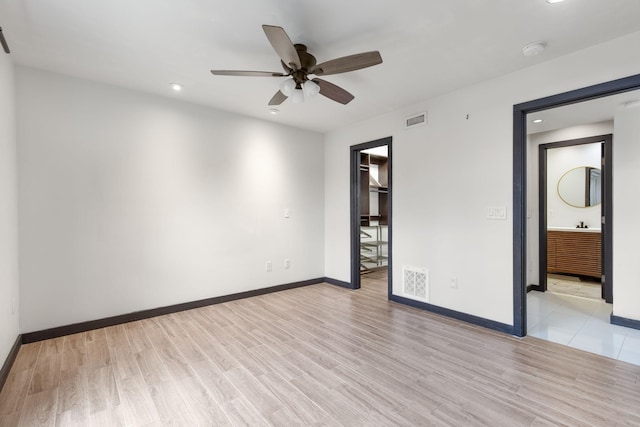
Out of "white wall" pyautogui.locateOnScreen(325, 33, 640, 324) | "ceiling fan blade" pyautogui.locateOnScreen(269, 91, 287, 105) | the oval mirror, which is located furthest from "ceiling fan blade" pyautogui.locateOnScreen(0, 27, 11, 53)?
the oval mirror

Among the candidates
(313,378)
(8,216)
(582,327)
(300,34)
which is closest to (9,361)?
(8,216)

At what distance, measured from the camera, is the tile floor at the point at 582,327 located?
2.56 meters

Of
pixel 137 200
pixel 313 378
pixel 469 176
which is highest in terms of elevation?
pixel 469 176

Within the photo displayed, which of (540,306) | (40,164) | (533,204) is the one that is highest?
(40,164)

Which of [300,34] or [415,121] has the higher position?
[300,34]

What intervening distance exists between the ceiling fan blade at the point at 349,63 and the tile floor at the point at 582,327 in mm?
2949

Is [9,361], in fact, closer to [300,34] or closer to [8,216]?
[8,216]

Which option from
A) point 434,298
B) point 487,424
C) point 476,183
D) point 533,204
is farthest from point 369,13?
point 533,204

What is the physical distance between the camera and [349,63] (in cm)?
213

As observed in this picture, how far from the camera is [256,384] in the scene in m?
2.08

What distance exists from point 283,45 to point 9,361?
311 cm

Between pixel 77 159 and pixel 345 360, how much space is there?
10.5 ft

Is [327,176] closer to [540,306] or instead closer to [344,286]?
[344,286]

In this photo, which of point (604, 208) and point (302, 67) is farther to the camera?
point (604, 208)
